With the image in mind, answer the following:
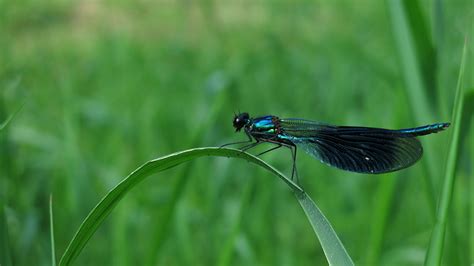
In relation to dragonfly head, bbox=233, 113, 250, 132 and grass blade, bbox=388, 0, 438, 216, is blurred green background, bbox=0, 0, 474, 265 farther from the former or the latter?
dragonfly head, bbox=233, 113, 250, 132

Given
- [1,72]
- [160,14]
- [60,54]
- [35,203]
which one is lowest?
[35,203]

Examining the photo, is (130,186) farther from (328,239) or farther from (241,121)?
(241,121)

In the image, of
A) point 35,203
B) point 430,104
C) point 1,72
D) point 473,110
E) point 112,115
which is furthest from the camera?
point 112,115

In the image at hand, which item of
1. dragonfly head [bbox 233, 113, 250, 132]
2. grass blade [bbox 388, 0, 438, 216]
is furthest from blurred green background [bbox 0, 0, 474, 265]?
dragonfly head [bbox 233, 113, 250, 132]

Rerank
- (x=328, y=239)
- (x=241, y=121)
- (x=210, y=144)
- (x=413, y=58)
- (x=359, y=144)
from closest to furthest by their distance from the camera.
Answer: (x=328, y=239) → (x=413, y=58) → (x=359, y=144) → (x=241, y=121) → (x=210, y=144)

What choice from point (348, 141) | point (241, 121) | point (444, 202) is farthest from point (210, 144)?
point (444, 202)

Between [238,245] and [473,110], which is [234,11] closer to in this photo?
[238,245]

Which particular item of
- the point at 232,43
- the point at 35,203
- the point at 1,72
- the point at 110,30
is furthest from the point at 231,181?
the point at 110,30
